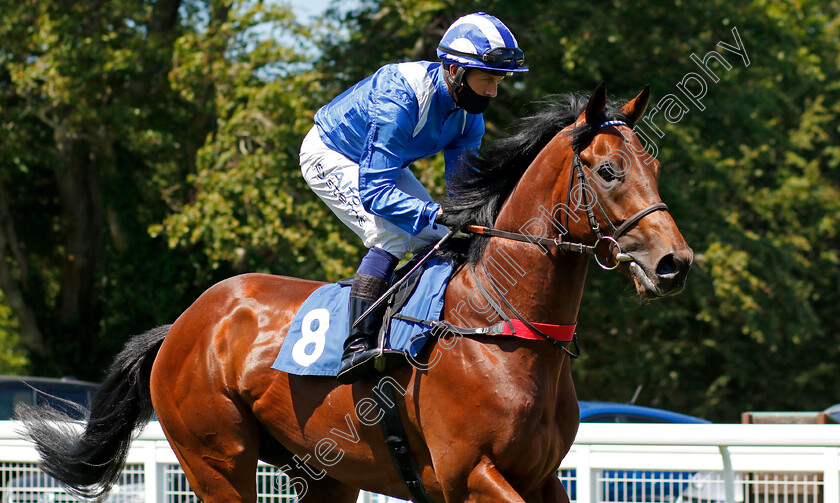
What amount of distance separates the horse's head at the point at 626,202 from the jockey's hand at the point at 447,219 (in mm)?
470

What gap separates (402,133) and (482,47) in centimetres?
44

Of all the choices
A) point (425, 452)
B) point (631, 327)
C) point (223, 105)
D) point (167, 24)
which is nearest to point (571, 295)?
point (425, 452)

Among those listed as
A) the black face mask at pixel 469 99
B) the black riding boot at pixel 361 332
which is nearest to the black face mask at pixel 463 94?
the black face mask at pixel 469 99

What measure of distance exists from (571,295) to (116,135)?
11086mm

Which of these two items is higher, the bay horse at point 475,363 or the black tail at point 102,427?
the bay horse at point 475,363

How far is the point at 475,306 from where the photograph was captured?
3.21 metres

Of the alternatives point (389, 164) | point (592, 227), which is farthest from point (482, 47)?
point (592, 227)

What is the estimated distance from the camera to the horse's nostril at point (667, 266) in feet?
8.90

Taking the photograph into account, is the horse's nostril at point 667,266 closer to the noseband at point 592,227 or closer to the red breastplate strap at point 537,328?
the noseband at point 592,227

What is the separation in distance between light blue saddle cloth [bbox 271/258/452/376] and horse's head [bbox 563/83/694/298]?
0.60 m

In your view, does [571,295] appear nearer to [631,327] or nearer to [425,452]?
[425,452]

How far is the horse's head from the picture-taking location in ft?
8.96

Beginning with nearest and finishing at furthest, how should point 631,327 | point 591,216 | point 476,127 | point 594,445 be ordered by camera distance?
1. point 591,216
2. point 476,127
3. point 594,445
4. point 631,327

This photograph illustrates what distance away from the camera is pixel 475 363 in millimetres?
3102
